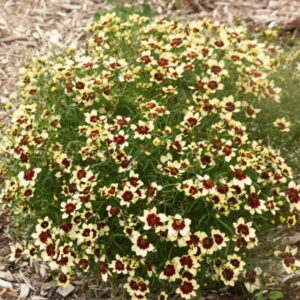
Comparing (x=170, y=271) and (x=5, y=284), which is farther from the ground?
(x=170, y=271)

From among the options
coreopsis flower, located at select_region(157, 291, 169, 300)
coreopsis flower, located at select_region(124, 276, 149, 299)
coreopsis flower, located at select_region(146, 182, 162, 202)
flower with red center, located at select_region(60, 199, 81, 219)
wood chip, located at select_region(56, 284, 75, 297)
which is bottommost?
wood chip, located at select_region(56, 284, 75, 297)

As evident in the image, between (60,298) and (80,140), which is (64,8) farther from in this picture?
(60,298)

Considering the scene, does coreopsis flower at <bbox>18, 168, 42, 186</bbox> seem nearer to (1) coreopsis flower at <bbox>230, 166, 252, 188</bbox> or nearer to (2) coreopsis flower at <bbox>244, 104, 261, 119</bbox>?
(1) coreopsis flower at <bbox>230, 166, 252, 188</bbox>

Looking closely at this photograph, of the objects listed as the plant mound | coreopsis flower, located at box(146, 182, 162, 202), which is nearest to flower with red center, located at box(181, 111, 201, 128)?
the plant mound

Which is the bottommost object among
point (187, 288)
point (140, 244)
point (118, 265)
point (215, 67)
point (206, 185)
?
point (187, 288)

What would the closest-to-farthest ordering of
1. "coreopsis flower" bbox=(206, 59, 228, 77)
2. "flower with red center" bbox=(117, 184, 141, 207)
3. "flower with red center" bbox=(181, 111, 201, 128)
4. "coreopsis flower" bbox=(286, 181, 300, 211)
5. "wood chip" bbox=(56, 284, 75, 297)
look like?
1. "flower with red center" bbox=(117, 184, 141, 207)
2. "coreopsis flower" bbox=(286, 181, 300, 211)
3. "flower with red center" bbox=(181, 111, 201, 128)
4. "wood chip" bbox=(56, 284, 75, 297)
5. "coreopsis flower" bbox=(206, 59, 228, 77)

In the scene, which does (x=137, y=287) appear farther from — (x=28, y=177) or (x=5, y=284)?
(x=5, y=284)

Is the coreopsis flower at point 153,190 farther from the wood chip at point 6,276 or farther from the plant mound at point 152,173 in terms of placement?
the wood chip at point 6,276

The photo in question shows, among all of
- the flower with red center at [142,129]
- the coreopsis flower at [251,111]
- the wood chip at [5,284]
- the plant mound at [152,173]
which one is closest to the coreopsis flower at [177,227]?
the plant mound at [152,173]

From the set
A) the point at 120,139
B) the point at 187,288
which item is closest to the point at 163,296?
the point at 187,288
